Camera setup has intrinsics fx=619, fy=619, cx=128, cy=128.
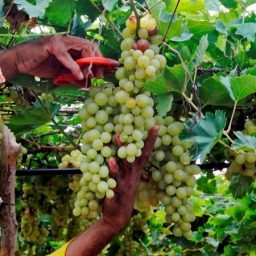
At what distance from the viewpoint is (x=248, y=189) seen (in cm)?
195

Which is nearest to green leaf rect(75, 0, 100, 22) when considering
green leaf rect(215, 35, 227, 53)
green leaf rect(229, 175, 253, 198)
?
green leaf rect(215, 35, 227, 53)

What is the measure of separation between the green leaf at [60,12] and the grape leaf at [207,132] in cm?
48

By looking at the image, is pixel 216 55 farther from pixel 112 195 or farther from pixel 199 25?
pixel 112 195

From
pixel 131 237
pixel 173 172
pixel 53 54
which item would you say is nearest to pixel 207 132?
pixel 173 172

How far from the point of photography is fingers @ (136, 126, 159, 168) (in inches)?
62.5

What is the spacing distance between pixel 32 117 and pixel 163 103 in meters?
0.53

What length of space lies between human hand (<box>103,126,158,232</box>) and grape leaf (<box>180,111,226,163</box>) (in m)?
0.11

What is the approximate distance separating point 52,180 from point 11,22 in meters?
1.38

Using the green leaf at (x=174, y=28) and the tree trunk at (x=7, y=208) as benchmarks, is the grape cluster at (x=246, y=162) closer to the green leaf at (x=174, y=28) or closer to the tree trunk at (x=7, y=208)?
the green leaf at (x=174, y=28)

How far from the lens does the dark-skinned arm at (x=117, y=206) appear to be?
1623 millimetres

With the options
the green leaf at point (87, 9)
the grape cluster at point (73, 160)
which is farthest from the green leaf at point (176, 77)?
the grape cluster at point (73, 160)

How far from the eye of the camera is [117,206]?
1723 millimetres

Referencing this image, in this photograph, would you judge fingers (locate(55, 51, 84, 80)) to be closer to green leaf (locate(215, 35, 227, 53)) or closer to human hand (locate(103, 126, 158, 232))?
human hand (locate(103, 126, 158, 232))

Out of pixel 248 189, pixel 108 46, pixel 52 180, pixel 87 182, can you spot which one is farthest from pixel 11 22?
pixel 52 180
